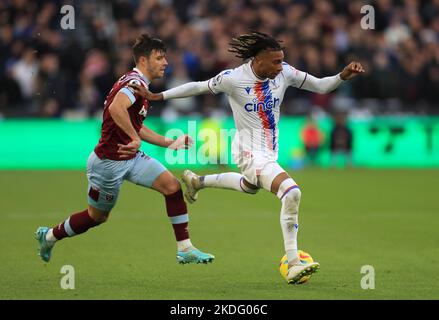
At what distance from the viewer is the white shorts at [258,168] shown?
29.2ft

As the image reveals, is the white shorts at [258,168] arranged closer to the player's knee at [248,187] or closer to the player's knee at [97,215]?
the player's knee at [248,187]

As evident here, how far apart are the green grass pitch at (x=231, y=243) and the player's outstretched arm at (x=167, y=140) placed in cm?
119

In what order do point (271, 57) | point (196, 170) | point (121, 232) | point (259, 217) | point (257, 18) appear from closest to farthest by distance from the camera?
point (271, 57)
point (121, 232)
point (259, 217)
point (196, 170)
point (257, 18)

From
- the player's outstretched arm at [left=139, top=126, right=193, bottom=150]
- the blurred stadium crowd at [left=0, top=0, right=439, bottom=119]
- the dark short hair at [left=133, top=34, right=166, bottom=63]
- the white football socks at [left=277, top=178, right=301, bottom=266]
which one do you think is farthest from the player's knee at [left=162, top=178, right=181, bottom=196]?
the blurred stadium crowd at [left=0, top=0, right=439, bottom=119]

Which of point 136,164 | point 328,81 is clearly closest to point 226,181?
point 136,164

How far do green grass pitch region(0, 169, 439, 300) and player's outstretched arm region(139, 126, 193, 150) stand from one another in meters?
1.19

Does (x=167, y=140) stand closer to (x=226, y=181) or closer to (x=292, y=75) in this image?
(x=226, y=181)

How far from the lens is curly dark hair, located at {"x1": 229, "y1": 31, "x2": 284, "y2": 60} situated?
8930 mm

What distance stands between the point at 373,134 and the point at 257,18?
4.00 meters

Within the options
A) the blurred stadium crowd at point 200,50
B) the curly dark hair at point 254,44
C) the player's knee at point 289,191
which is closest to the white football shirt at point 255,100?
the curly dark hair at point 254,44

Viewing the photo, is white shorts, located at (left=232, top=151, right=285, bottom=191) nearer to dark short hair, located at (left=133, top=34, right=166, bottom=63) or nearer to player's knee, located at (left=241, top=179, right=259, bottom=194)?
player's knee, located at (left=241, top=179, right=259, bottom=194)

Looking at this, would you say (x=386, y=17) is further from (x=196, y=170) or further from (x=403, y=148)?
(x=196, y=170)
